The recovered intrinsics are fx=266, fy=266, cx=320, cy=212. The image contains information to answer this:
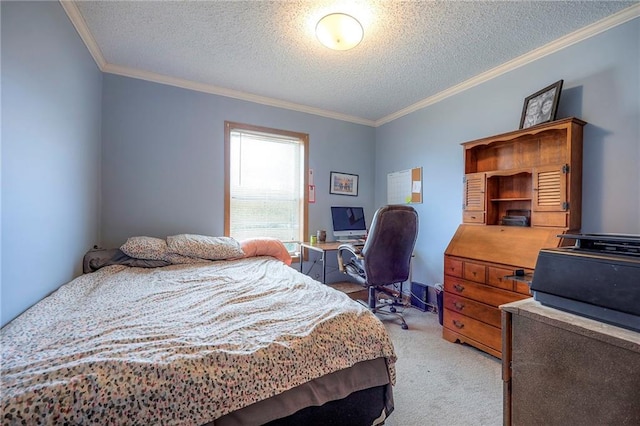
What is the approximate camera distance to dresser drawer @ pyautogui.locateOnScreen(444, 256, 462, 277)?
2318 millimetres

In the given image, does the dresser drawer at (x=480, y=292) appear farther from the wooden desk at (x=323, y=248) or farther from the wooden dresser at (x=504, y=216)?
the wooden desk at (x=323, y=248)

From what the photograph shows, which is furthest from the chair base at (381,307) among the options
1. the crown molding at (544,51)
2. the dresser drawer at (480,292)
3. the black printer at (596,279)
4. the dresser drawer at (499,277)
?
the crown molding at (544,51)

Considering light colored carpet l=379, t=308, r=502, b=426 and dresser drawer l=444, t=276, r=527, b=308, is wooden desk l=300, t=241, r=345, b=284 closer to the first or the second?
light colored carpet l=379, t=308, r=502, b=426

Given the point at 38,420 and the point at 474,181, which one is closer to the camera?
the point at 38,420

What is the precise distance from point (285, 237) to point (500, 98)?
278cm

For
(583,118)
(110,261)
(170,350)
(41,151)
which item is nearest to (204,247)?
(110,261)

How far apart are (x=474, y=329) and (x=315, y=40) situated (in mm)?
2656

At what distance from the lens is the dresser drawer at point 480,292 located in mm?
1973

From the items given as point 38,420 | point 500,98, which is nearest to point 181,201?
point 38,420

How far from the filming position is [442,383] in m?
1.79

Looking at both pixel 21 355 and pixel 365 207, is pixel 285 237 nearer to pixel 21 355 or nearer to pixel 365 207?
pixel 365 207

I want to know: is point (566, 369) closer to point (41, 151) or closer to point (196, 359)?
point (196, 359)

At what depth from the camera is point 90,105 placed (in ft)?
7.55

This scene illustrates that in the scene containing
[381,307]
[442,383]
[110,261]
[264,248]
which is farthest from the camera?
[381,307]
